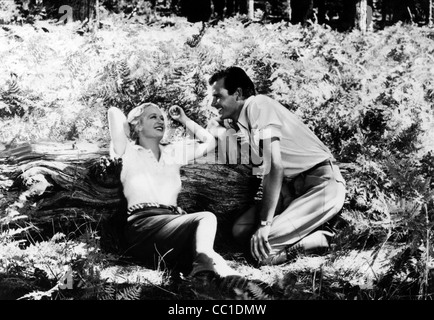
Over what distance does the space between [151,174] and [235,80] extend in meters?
1.18

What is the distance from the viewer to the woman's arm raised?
672 centimetres

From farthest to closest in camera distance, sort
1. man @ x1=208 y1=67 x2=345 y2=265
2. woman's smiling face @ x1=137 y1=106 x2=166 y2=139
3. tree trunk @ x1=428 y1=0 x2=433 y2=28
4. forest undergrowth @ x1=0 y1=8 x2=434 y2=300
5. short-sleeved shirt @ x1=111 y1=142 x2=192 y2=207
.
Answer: tree trunk @ x1=428 y1=0 x2=433 y2=28 → woman's smiling face @ x1=137 y1=106 x2=166 y2=139 → short-sleeved shirt @ x1=111 y1=142 x2=192 y2=207 → man @ x1=208 y1=67 x2=345 y2=265 → forest undergrowth @ x1=0 y1=8 x2=434 y2=300

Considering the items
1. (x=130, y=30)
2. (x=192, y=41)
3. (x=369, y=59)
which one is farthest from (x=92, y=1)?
(x=369, y=59)

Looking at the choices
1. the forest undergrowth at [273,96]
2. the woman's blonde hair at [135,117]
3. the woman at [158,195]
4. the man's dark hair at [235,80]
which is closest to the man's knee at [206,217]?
the woman at [158,195]

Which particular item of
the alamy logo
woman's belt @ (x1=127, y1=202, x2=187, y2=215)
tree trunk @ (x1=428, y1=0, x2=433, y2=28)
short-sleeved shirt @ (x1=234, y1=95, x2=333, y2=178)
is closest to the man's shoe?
short-sleeved shirt @ (x1=234, y1=95, x2=333, y2=178)

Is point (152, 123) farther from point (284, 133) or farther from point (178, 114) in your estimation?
point (284, 133)

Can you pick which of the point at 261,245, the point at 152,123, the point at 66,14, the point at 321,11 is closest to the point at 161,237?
the point at 261,245

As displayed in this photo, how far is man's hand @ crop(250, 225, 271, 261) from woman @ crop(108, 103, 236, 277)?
271 millimetres

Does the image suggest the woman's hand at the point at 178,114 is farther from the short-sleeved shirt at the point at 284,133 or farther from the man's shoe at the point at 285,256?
the man's shoe at the point at 285,256

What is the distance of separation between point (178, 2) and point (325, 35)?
7.95 ft

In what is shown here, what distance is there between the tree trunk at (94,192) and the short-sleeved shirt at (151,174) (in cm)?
7

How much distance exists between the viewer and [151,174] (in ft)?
21.8

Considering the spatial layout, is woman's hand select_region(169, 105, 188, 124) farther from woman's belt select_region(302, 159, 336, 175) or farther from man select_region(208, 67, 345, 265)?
woman's belt select_region(302, 159, 336, 175)

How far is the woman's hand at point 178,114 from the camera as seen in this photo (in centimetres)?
684
